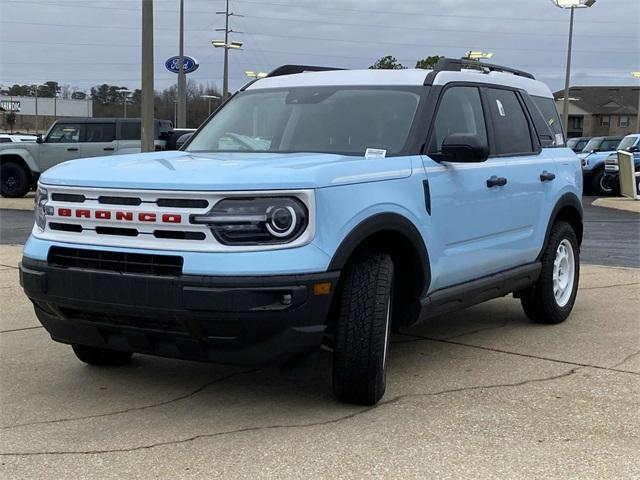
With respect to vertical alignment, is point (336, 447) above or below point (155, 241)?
below

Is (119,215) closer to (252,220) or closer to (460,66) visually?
(252,220)

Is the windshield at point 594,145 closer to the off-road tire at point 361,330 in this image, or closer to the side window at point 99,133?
the side window at point 99,133

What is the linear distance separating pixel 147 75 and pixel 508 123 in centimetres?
998

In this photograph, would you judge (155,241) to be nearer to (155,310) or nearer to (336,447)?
(155,310)

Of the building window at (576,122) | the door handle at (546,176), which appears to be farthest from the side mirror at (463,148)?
the building window at (576,122)

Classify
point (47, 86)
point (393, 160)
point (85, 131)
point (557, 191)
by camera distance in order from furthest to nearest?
point (47, 86), point (85, 131), point (557, 191), point (393, 160)

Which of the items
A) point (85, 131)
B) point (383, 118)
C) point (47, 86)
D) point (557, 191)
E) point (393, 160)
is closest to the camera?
point (393, 160)

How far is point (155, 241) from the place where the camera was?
3.86 m

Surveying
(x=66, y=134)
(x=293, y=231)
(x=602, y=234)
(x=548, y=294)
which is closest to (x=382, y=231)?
(x=293, y=231)

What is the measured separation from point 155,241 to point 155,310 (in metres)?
0.34

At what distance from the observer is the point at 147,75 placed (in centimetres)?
1455

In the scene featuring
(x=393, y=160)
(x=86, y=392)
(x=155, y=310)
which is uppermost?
(x=393, y=160)

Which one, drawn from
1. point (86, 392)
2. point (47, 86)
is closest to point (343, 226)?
point (86, 392)

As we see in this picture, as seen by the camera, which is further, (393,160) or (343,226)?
(393,160)
